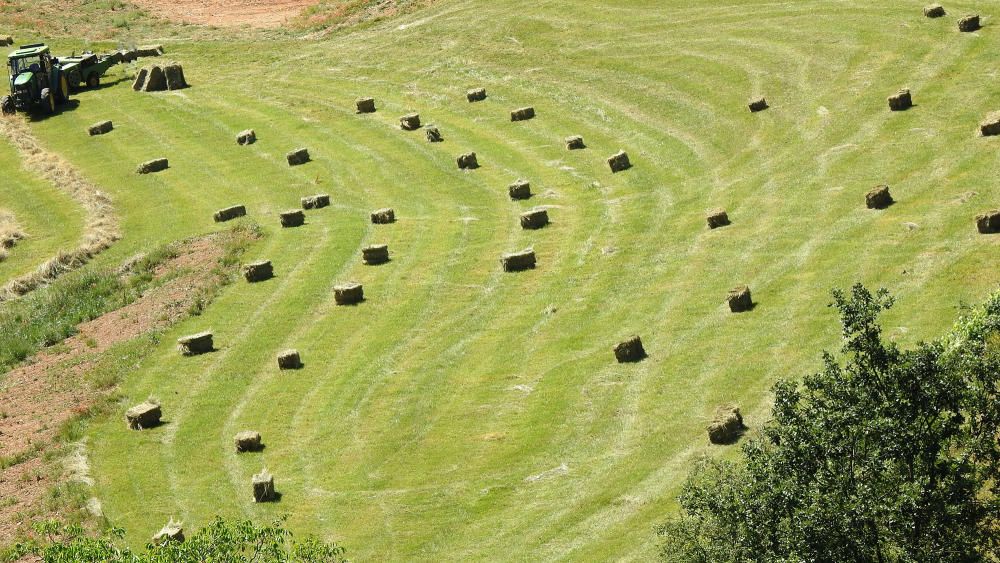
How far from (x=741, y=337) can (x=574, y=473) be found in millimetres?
9024

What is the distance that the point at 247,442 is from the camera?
44.1 metres

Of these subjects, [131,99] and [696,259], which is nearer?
[696,259]

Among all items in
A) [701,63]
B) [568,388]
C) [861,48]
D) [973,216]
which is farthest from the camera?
[701,63]

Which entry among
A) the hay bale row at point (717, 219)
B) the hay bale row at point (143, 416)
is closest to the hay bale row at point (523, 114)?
the hay bale row at point (717, 219)

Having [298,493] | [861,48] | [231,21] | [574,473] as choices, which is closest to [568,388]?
[574,473]

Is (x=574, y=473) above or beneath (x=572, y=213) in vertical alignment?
above

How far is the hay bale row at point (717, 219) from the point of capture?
5688 centimetres

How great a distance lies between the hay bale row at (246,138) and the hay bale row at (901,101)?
36000mm

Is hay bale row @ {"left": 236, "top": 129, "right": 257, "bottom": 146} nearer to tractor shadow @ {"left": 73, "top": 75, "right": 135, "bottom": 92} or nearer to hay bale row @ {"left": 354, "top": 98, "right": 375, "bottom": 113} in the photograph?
hay bale row @ {"left": 354, "top": 98, "right": 375, "bottom": 113}

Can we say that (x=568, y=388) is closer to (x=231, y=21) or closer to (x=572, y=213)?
(x=572, y=213)

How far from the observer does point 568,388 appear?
147 feet

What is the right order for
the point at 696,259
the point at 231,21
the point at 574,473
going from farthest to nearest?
the point at 231,21, the point at 696,259, the point at 574,473

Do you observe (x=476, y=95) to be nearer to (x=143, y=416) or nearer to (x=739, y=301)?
(x=739, y=301)

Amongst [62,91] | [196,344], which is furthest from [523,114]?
[62,91]
